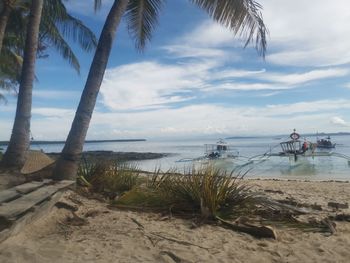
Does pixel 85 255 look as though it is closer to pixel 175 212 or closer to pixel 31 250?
pixel 31 250

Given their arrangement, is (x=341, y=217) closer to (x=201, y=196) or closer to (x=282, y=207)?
(x=282, y=207)

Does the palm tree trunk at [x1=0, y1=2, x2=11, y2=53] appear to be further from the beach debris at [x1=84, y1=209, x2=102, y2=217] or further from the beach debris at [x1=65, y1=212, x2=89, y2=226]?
the beach debris at [x1=65, y1=212, x2=89, y2=226]

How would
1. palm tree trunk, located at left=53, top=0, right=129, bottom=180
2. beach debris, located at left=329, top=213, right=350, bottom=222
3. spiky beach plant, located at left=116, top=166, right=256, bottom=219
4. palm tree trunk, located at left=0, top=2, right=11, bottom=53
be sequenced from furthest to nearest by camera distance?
1. palm tree trunk, located at left=0, top=2, right=11, bottom=53
2. palm tree trunk, located at left=53, top=0, right=129, bottom=180
3. beach debris, located at left=329, top=213, right=350, bottom=222
4. spiky beach plant, located at left=116, top=166, right=256, bottom=219

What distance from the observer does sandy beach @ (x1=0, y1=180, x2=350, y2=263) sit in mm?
4492

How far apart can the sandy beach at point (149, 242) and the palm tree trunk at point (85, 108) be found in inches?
65.9

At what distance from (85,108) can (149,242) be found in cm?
377

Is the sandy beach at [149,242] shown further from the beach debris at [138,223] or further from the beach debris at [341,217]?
the beach debris at [341,217]

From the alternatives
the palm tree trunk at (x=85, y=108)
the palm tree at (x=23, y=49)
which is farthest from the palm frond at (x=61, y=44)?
the palm tree trunk at (x=85, y=108)

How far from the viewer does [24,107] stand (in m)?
9.59

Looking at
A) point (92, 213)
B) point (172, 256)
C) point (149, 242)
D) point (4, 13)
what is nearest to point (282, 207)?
point (149, 242)

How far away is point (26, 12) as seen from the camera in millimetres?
15344

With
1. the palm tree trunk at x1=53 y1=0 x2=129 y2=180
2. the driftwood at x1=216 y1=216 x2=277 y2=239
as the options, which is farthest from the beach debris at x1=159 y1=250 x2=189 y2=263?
the palm tree trunk at x1=53 y1=0 x2=129 y2=180

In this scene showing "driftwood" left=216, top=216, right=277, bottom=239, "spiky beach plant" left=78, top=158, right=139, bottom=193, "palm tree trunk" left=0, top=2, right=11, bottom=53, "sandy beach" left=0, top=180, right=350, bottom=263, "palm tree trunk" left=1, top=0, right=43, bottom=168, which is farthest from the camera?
"palm tree trunk" left=0, top=2, right=11, bottom=53

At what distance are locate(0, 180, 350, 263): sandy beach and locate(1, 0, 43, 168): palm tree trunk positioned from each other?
3887mm
